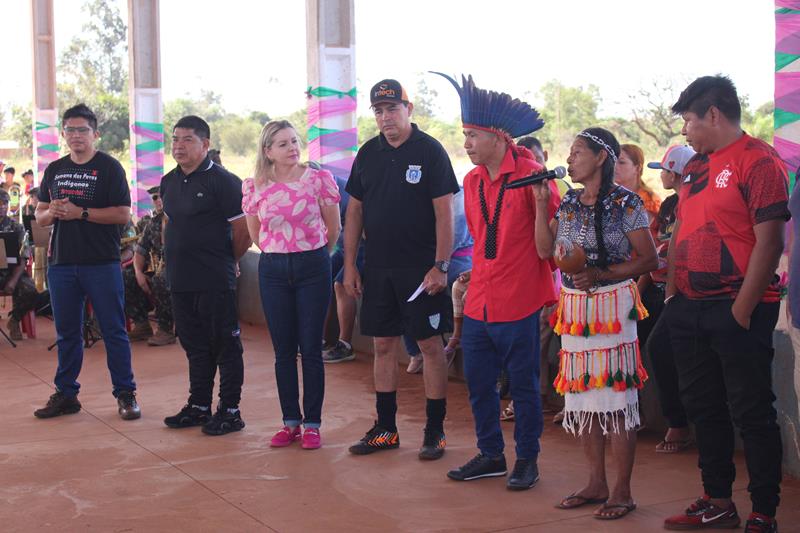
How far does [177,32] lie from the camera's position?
160 feet

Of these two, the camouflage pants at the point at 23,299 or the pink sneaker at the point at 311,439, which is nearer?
the pink sneaker at the point at 311,439

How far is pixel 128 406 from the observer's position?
22.9 ft

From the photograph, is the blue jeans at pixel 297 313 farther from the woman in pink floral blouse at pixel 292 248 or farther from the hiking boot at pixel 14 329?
the hiking boot at pixel 14 329

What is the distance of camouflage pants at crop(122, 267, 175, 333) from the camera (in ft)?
33.3

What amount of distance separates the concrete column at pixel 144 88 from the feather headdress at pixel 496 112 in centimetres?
1174

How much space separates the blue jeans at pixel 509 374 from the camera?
5.16m

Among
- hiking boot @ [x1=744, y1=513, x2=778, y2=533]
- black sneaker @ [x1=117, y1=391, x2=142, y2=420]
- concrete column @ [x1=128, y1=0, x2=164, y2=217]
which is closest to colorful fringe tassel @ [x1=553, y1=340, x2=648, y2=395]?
A: hiking boot @ [x1=744, y1=513, x2=778, y2=533]

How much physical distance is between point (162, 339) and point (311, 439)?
4356 millimetres

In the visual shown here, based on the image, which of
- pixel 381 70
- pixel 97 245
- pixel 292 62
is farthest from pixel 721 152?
pixel 292 62

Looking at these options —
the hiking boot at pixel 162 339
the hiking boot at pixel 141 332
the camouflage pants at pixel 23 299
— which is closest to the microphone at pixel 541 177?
the hiking boot at pixel 162 339

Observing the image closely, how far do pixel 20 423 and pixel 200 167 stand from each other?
6.74 feet

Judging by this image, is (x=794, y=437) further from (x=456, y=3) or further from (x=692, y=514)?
(x=456, y=3)

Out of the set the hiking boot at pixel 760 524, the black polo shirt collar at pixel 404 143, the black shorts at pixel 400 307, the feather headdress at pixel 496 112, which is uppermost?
the feather headdress at pixel 496 112

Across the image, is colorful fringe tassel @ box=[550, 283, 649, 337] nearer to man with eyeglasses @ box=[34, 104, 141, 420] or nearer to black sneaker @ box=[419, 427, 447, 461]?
black sneaker @ box=[419, 427, 447, 461]
